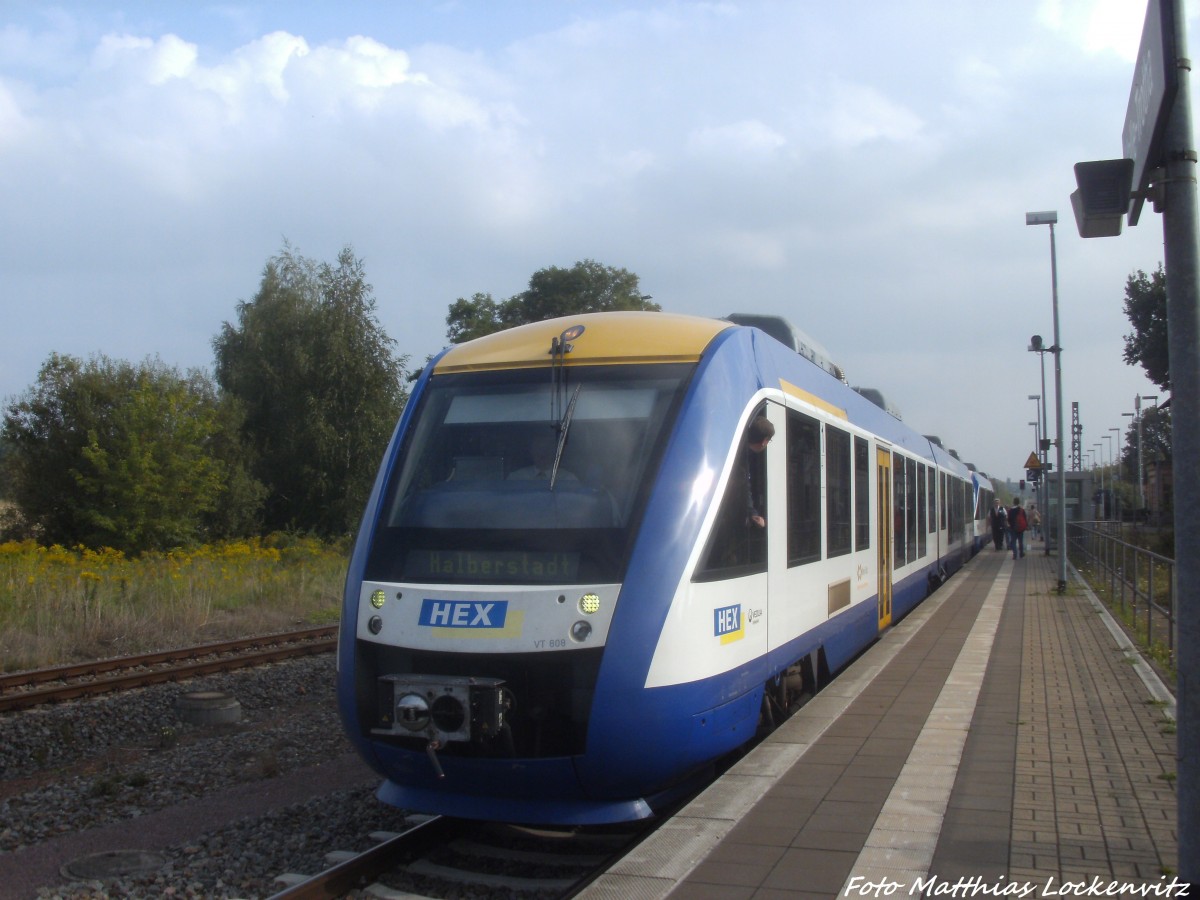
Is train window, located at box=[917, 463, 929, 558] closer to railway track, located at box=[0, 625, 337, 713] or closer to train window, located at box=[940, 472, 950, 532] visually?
train window, located at box=[940, 472, 950, 532]

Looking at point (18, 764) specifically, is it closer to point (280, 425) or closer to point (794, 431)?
point (794, 431)

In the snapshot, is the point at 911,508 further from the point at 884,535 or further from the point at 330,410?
the point at 330,410

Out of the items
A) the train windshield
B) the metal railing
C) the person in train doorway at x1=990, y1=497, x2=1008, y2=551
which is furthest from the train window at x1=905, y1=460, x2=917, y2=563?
the person in train doorway at x1=990, y1=497, x2=1008, y2=551

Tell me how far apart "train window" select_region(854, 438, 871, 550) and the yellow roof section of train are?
368 centimetres

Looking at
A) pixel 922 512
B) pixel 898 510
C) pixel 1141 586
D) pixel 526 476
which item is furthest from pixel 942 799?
pixel 922 512

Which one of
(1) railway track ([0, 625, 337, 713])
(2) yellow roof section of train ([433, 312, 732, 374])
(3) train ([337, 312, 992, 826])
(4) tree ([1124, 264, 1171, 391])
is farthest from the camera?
(4) tree ([1124, 264, 1171, 391])

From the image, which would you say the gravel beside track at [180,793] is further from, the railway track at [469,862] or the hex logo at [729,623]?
the hex logo at [729,623]

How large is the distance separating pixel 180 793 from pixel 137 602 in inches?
403

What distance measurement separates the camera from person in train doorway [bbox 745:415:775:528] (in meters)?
6.65

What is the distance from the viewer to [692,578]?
19.2ft

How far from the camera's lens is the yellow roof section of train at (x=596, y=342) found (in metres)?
6.59

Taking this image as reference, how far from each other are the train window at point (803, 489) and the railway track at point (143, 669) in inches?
303

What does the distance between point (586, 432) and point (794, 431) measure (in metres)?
2.08

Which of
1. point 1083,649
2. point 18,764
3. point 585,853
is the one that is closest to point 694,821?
point 585,853
